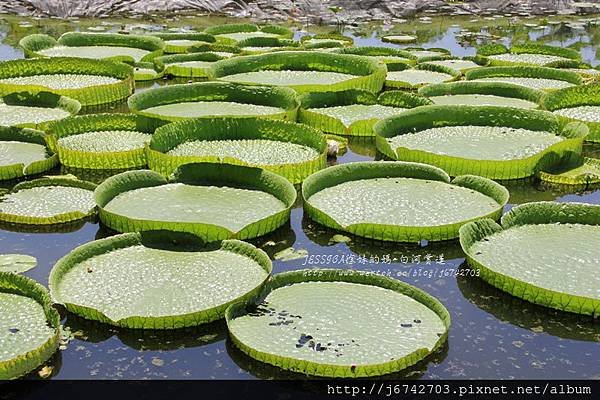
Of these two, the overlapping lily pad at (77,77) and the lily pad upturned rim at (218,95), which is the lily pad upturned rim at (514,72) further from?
the overlapping lily pad at (77,77)

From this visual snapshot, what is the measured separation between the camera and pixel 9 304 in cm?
423

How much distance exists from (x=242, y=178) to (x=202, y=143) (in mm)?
1074

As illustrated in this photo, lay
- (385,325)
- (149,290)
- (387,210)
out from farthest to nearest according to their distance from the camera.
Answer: (387,210) < (149,290) < (385,325)

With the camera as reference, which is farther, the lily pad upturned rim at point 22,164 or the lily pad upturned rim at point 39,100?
the lily pad upturned rim at point 39,100

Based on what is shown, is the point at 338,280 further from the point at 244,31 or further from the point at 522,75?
the point at 244,31

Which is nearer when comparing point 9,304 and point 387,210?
point 9,304

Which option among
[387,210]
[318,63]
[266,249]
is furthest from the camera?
[318,63]

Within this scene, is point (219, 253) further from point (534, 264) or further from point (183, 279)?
point (534, 264)

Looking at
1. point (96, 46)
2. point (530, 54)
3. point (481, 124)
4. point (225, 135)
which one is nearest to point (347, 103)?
point (481, 124)

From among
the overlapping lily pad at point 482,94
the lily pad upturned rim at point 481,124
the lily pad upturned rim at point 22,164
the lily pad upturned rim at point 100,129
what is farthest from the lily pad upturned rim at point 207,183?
the overlapping lily pad at point 482,94

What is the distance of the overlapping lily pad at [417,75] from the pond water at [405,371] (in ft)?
12.7

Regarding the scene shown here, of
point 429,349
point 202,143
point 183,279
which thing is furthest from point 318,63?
point 429,349

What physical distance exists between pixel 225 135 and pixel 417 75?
3648mm

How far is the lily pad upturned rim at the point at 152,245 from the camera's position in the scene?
4.13 m
